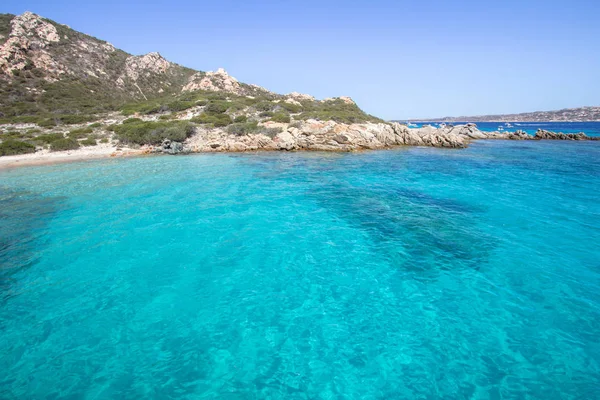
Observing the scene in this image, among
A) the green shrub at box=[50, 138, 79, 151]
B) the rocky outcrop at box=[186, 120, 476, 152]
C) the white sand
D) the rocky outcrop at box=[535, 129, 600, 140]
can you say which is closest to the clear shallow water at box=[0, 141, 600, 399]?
the white sand

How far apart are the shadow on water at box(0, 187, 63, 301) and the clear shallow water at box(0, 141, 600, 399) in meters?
0.08

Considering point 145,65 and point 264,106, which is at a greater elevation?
point 145,65

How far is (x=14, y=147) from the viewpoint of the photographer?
2741 cm

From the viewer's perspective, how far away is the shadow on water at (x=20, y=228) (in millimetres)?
8383

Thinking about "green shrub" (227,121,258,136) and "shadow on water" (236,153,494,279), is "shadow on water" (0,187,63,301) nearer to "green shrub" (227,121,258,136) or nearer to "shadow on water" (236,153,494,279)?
"shadow on water" (236,153,494,279)

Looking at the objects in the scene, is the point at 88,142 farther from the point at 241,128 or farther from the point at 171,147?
the point at 241,128

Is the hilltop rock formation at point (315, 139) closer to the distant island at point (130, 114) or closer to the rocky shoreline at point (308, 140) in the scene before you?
the rocky shoreline at point (308, 140)

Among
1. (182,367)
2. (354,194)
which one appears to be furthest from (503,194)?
(182,367)

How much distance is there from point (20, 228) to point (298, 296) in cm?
1165

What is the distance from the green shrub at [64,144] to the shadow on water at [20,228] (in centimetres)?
1512

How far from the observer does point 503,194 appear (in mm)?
16281

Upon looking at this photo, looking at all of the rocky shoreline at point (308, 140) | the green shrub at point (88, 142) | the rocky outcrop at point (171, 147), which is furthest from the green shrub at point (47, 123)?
the rocky outcrop at point (171, 147)

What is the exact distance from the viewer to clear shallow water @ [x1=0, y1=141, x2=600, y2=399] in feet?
16.3

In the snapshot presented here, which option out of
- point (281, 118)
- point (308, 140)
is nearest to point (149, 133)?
point (281, 118)
